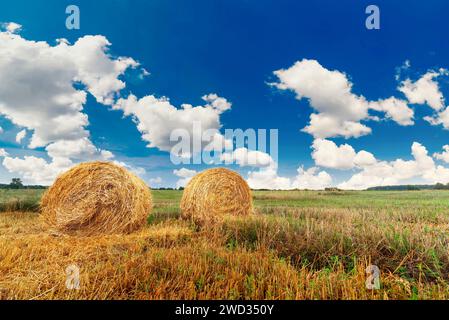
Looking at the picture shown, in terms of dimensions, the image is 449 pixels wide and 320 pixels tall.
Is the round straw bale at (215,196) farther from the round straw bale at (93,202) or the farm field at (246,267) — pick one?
the farm field at (246,267)

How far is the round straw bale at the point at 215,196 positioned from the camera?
922 centimetres

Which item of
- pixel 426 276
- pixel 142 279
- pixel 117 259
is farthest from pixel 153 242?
pixel 426 276

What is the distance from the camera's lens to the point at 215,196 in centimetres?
956

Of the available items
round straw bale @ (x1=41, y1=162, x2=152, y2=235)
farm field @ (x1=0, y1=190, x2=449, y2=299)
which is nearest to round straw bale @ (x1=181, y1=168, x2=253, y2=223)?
round straw bale @ (x1=41, y1=162, x2=152, y2=235)

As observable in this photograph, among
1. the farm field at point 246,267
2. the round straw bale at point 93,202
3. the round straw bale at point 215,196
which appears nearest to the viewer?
the farm field at point 246,267

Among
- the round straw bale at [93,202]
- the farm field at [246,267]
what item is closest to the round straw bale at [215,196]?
the round straw bale at [93,202]

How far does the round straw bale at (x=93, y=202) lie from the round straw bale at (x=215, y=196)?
5.18 feet

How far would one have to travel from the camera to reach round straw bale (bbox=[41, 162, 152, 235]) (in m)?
8.00

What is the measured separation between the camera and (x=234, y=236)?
634cm

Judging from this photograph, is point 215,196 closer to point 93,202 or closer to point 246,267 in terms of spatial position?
point 93,202

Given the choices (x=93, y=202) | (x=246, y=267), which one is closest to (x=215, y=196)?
(x=93, y=202)

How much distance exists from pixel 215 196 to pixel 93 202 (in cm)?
352
